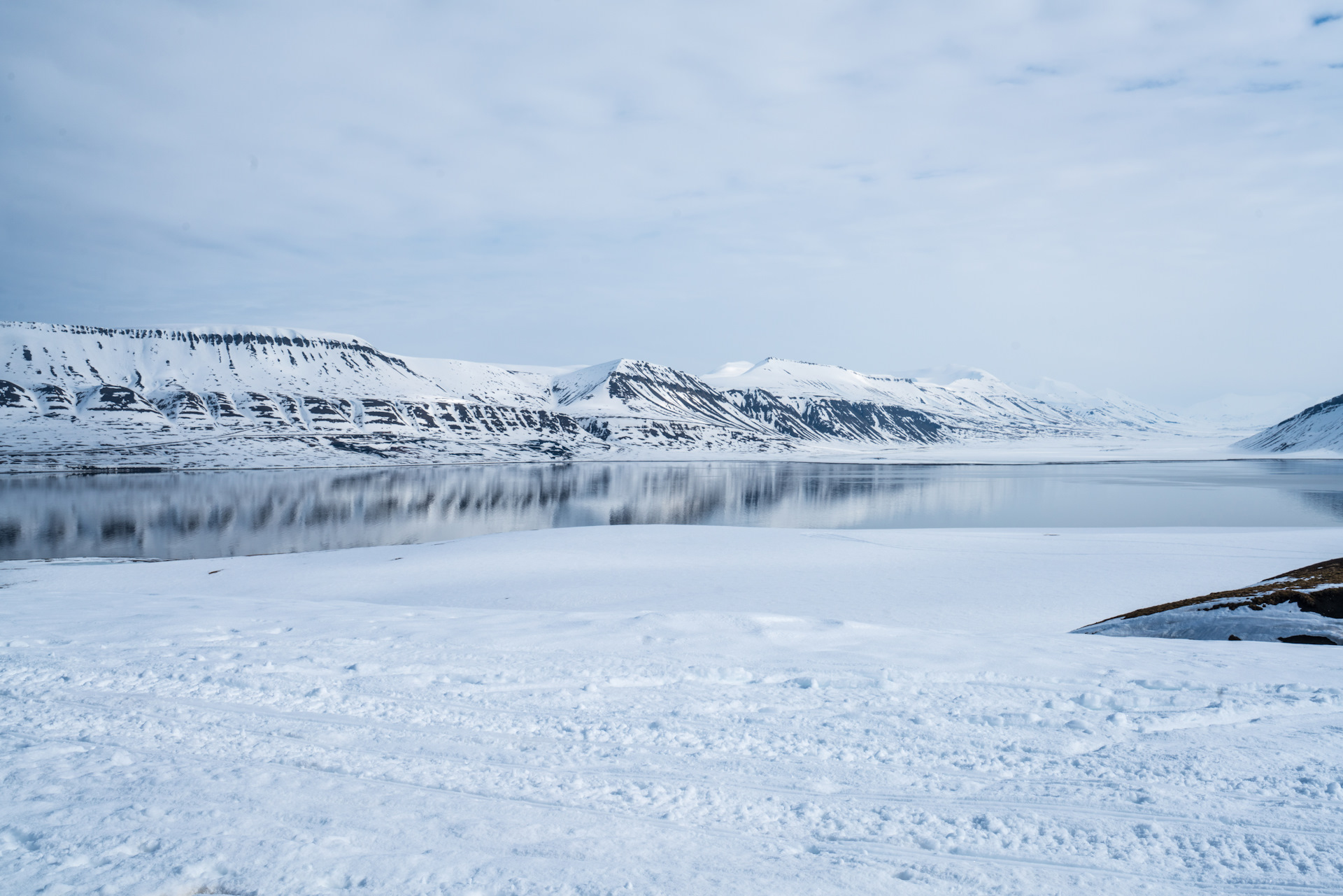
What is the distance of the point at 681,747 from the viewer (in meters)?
6.50

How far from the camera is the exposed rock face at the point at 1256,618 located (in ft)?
36.2

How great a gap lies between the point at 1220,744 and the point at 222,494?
72.2 meters

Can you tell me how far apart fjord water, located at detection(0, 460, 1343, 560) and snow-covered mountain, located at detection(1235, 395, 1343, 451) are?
78878 mm

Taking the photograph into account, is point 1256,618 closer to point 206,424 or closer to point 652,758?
point 652,758

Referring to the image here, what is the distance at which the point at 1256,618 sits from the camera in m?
11.8

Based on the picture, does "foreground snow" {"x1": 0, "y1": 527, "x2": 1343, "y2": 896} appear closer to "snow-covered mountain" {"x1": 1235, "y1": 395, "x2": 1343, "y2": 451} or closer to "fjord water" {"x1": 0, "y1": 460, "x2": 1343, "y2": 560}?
"fjord water" {"x1": 0, "y1": 460, "x2": 1343, "y2": 560}

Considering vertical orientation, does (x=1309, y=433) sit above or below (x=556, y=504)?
above

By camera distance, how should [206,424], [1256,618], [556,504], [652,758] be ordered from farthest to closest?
[206,424], [556,504], [1256,618], [652,758]

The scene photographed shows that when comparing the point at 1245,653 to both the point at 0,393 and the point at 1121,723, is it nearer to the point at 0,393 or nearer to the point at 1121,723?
the point at 1121,723

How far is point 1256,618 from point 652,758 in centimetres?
1161

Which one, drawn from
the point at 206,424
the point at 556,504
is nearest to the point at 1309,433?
the point at 556,504

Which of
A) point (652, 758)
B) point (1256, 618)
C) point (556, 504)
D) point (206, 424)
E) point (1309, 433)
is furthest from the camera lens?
point (1309, 433)

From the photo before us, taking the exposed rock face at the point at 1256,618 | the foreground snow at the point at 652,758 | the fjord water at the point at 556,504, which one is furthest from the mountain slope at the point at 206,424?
the exposed rock face at the point at 1256,618

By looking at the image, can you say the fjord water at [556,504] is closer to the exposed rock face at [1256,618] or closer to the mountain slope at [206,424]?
the exposed rock face at [1256,618]
